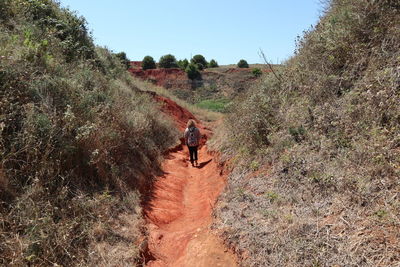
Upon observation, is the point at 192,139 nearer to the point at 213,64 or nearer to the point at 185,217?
the point at 185,217

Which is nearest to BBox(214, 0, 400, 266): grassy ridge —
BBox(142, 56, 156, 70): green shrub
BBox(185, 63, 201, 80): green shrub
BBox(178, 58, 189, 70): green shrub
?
BBox(185, 63, 201, 80): green shrub

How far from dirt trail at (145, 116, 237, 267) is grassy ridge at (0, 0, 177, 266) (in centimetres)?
44

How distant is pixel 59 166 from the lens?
5523 millimetres

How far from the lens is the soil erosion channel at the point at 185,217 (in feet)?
16.1

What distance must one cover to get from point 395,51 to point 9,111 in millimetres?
6603

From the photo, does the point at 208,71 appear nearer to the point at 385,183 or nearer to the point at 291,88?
the point at 291,88

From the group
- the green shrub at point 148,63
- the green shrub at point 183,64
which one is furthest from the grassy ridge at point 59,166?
the green shrub at point 183,64

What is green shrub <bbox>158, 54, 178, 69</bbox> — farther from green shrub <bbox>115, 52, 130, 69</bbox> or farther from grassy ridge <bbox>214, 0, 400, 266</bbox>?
grassy ridge <bbox>214, 0, 400, 266</bbox>

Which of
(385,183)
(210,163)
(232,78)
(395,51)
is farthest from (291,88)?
(232,78)

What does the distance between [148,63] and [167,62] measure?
96.8 inches

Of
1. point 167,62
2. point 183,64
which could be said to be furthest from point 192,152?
point 183,64

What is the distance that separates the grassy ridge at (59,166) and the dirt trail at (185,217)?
0.44m

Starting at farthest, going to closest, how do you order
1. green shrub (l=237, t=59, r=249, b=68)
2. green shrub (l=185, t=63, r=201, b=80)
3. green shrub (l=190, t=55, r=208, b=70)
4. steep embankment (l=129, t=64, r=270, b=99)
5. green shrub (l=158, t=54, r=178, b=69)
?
green shrub (l=237, t=59, r=249, b=68) → green shrub (l=190, t=55, r=208, b=70) → green shrub (l=158, t=54, r=178, b=69) → green shrub (l=185, t=63, r=201, b=80) → steep embankment (l=129, t=64, r=270, b=99)

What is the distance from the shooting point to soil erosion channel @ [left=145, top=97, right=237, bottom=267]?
4910 mm
